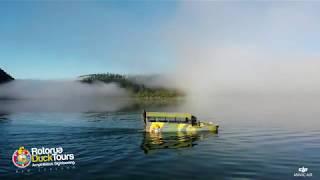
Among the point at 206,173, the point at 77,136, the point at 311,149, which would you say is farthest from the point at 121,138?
the point at 311,149

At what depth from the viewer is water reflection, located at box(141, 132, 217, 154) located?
5310cm

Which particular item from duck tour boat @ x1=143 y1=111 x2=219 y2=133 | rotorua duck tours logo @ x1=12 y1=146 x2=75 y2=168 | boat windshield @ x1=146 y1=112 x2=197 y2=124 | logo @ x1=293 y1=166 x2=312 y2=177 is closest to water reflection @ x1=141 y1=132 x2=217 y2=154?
duck tour boat @ x1=143 y1=111 x2=219 y2=133

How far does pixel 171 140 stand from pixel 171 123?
5.90 meters

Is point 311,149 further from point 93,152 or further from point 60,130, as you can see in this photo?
point 60,130

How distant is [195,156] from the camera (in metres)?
46.9

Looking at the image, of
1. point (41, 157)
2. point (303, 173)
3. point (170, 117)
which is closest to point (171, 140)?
point (170, 117)

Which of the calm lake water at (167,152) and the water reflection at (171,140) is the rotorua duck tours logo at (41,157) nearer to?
the calm lake water at (167,152)

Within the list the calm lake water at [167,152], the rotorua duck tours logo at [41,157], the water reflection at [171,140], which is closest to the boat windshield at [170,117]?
the water reflection at [171,140]

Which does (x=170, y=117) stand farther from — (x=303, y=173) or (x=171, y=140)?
(x=303, y=173)

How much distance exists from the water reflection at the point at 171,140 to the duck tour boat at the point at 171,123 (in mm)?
969

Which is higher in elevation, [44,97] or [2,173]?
[44,97]

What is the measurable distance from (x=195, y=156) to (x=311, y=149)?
18.8 metres

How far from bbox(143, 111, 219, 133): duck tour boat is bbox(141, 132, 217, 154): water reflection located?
0.97 m

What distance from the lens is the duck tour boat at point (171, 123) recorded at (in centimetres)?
6425
